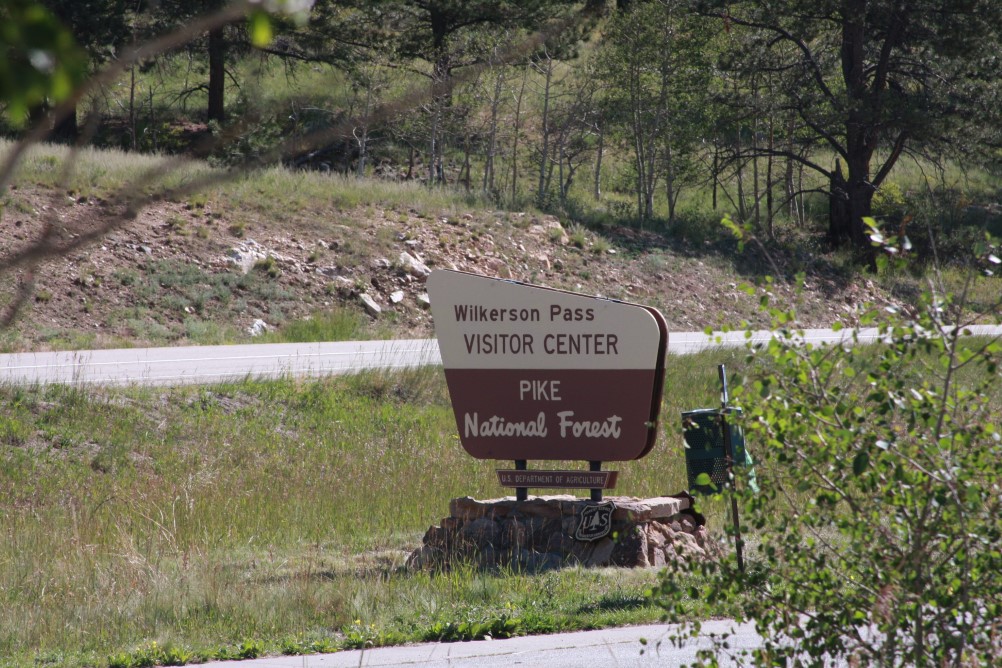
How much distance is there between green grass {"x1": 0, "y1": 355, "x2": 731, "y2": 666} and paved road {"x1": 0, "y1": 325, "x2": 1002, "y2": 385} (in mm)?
704

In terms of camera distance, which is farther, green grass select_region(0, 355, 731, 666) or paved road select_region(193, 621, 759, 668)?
green grass select_region(0, 355, 731, 666)

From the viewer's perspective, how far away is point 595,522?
8.11m

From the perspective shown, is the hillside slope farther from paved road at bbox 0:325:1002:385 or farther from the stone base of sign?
the stone base of sign

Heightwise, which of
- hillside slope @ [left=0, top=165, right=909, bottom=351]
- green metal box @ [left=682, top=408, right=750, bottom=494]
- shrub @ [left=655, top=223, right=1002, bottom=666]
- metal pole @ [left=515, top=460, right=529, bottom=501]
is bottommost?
hillside slope @ [left=0, top=165, right=909, bottom=351]

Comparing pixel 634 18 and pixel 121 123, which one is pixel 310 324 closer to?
pixel 634 18

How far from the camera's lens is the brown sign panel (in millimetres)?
8234

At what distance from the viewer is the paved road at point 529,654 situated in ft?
18.2

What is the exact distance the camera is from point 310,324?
838 inches

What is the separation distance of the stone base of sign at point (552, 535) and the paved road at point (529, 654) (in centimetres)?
166

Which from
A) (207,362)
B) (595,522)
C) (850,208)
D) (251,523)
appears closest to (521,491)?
(595,522)

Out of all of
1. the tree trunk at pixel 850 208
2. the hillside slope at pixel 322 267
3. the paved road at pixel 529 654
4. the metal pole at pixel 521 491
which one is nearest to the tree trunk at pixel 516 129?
the hillside slope at pixel 322 267

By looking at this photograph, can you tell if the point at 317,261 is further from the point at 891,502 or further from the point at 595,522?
the point at 891,502

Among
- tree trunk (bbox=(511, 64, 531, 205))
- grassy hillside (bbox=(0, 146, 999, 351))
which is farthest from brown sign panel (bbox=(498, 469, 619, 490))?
tree trunk (bbox=(511, 64, 531, 205))

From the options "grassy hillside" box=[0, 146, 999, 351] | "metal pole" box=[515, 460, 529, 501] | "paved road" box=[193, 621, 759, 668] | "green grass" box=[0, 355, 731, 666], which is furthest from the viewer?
"grassy hillside" box=[0, 146, 999, 351]
